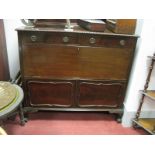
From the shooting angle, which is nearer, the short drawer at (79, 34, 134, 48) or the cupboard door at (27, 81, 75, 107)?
the short drawer at (79, 34, 134, 48)

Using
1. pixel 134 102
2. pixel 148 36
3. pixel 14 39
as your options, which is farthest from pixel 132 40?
pixel 14 39

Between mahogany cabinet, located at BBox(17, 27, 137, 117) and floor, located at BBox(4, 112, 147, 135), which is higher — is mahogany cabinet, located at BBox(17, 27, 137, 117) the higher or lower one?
the higher one

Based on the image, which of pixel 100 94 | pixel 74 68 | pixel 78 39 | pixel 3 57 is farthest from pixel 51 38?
pixel 100 94

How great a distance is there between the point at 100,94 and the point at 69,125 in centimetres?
46

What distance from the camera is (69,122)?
74.8 inches

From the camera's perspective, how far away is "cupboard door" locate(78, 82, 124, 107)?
178 cm

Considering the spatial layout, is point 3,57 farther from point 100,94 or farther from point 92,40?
point 100,94

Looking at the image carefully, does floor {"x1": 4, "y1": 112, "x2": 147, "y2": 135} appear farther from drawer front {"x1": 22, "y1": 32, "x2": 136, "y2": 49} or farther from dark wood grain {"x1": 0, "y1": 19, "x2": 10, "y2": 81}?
drawer front {"x1": 22, "y1": 32, "x2": 136, "y2": 49}

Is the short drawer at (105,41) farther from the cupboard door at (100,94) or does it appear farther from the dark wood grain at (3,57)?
the dark wood grain at (3,57)

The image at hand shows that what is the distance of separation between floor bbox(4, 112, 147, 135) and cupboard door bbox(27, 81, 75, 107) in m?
0.20

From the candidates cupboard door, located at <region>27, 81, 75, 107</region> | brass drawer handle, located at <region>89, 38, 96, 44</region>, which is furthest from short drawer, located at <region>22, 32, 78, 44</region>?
cupboard door, located at <region>27, 81, 75, 107</region>

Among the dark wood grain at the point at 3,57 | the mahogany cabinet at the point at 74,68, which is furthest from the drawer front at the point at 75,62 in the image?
the dark wood grain at the point at 3,57

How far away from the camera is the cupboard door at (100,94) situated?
1775 millimetres
